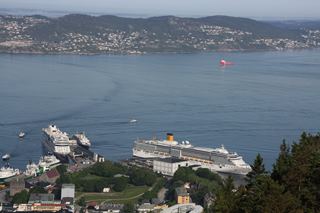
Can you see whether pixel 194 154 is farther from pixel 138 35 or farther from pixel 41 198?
pixel 138 35

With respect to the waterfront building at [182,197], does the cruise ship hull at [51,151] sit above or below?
below

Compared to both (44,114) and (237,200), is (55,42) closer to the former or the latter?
(44,114)

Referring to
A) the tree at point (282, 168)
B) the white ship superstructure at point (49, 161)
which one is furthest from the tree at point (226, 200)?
the white ship superstructure at point (49, 161)

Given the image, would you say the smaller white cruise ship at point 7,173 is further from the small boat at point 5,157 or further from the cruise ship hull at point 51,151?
the cruise ship hull at point 51,151

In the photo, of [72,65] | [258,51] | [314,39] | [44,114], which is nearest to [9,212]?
[44,114]

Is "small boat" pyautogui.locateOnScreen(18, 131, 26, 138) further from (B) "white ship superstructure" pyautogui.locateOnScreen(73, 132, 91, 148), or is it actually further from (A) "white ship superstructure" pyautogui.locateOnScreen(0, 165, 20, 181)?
(A) "white ship superstructure" pyautogui.locateOnScreen(0, 165, 20, 181)
